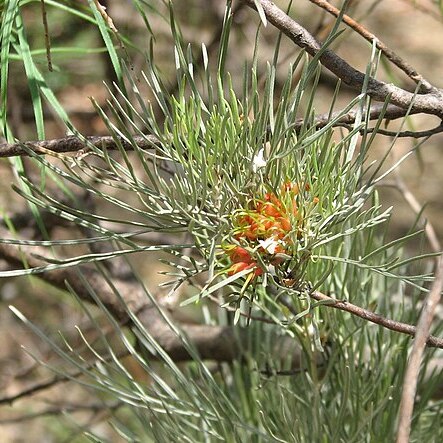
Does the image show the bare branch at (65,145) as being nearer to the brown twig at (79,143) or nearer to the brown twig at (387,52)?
the brown twig at (79,143)

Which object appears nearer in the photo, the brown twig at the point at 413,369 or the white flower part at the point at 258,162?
the brown twig at the point at 413,369

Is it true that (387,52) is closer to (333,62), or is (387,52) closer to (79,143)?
(333,62)

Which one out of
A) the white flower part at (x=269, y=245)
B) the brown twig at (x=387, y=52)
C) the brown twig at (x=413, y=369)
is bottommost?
the brown twig at (x=413, y=369)

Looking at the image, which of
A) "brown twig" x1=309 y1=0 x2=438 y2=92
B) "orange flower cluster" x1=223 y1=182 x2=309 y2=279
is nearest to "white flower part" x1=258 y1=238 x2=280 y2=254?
"orange flower cluster" x1=223 y1=182 x2=309 y2=279

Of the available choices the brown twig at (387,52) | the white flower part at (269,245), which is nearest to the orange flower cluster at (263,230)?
the white flower part at (269,245)

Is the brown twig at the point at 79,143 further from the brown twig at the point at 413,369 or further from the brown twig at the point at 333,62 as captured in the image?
the brown twig at the point at 413,369

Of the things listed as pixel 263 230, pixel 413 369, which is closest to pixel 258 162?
pixel 263 230

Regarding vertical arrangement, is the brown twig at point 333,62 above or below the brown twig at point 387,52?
below
